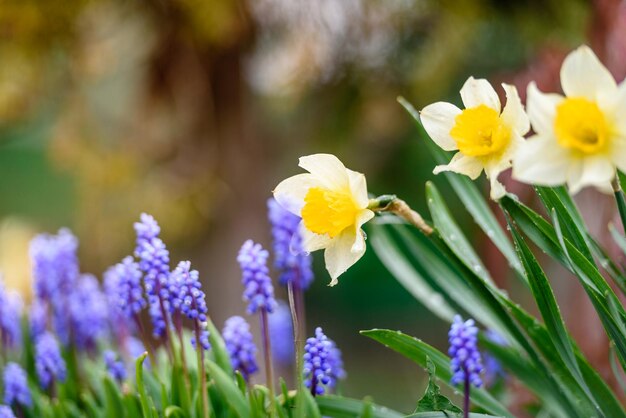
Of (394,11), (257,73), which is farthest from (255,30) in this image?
(394,11)

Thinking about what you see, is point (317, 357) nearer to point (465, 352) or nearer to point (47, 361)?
point (465, 352)

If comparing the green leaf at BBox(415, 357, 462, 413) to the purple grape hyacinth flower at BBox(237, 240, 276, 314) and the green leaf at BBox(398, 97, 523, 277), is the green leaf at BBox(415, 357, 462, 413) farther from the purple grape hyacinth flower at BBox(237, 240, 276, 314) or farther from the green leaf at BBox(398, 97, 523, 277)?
the green leaf at BBox(398, 97, 523, 277)

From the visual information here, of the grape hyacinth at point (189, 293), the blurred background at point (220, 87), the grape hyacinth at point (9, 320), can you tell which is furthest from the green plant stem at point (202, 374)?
the blurred background at point (220, 87)

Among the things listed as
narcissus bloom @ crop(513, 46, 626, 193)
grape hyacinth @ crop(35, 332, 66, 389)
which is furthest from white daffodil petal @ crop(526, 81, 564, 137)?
grape hyacinth @ crop(35, 332, 66, 389)

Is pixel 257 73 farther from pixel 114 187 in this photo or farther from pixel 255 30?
pixel 114 187

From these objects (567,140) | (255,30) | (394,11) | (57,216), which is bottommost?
(567,140)

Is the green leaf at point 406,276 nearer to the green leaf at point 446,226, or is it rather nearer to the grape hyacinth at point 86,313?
the green leaf at point 446,226
